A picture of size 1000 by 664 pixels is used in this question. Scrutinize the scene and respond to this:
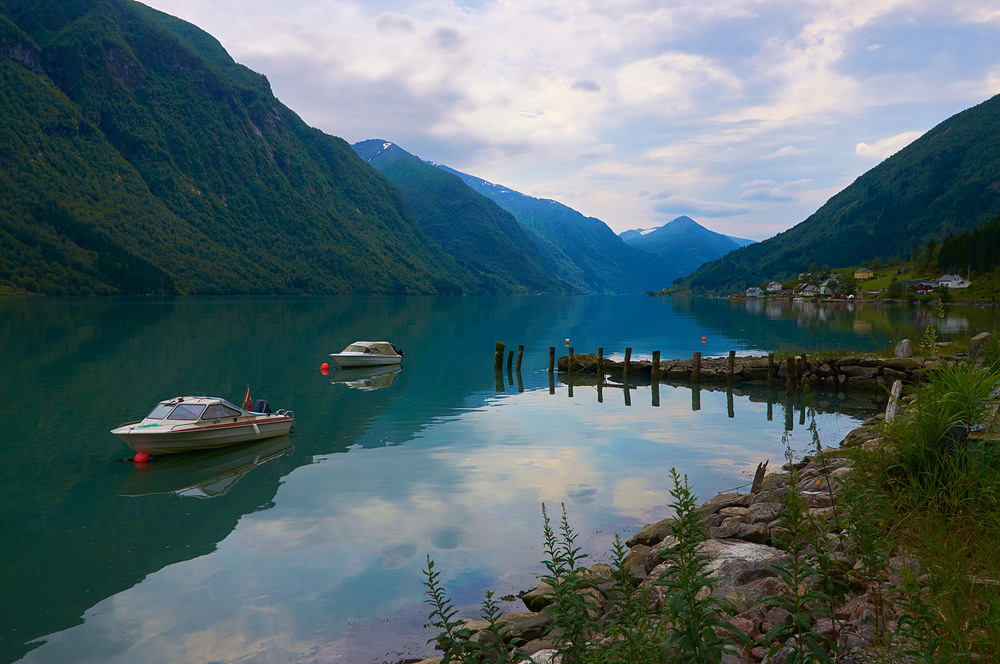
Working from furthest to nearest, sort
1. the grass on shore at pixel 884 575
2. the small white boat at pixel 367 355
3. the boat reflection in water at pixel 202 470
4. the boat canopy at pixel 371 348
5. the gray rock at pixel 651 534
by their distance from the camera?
the boat canopy at pixel 371 348 → the small white boat at pixel 367 355 → the boat reflection in water at pixel 202 470 → the gray rock at pixel 651 534 → the grass on shore at pixel 884 575

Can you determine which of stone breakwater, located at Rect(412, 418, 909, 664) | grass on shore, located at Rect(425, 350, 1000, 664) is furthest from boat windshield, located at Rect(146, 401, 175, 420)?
stone breakwater, located at Rect(412, 418, 909, 664)

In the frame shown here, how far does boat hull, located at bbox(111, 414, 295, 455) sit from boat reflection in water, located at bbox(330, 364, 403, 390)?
1481 cm

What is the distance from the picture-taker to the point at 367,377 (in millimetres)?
43406

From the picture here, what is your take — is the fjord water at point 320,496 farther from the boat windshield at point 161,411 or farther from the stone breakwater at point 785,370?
the stone breakwater at point 785,370

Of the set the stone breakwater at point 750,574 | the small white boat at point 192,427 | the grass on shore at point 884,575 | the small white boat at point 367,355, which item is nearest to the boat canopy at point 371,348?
the small white boat at point 367,355

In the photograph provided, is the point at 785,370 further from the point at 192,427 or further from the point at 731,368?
the point at 192,427

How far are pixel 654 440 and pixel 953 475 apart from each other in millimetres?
16301

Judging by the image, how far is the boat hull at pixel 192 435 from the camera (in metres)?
20.9

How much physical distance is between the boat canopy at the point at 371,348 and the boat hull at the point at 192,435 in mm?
23554

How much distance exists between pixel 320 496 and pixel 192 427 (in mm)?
6914

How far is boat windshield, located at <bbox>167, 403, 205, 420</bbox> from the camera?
21.9 meters

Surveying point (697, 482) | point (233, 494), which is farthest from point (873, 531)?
point (233, 494)

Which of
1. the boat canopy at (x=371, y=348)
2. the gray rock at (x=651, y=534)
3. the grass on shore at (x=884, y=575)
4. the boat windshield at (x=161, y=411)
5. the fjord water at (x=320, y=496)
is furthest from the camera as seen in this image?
the boat canopy at (x=371, y=348)

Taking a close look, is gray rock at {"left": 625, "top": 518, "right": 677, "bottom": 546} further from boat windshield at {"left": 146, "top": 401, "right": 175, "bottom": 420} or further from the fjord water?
boat windshield at {"left": 146, "top": 401, "right": 175, "bottom": 420}
